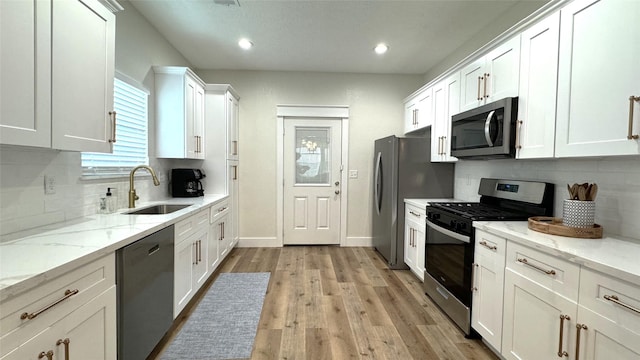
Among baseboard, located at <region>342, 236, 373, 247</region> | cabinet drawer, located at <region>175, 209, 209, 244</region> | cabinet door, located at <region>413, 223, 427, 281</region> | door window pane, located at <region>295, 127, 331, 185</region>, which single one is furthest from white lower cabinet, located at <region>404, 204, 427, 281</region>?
cabinet drawer, located at <region>175, 209, 209, 244</region>

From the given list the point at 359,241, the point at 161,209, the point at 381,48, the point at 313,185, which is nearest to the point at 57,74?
the point at 161,209

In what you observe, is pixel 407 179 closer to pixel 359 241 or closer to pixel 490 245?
pixel 359 241

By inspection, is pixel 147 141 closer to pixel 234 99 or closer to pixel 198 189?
pixel 198 189

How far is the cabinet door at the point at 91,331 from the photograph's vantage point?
42.5 inches

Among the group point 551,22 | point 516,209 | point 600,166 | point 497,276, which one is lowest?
point 497,276

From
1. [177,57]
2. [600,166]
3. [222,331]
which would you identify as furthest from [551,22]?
[177,57]

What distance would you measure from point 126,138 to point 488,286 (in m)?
3.17

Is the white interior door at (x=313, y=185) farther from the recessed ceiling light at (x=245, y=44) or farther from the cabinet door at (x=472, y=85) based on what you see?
the cabinet door at (x=472, y=85)

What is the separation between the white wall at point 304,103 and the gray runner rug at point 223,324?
4.96ft

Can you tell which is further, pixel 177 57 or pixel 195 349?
pixel 177 57

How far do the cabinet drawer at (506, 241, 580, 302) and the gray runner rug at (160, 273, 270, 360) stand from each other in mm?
1828

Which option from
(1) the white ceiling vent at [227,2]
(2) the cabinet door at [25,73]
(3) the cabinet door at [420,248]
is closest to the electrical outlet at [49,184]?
(2) the cabinet door at [25,73]

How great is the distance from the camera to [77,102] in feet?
4.92

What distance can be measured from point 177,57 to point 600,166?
13.9 ft
